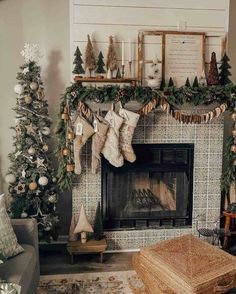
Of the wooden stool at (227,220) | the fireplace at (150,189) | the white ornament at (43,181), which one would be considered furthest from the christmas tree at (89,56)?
the wooden stool at (227,220)

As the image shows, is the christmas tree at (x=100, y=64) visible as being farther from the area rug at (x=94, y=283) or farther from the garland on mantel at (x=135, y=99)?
the area rug at (x=94, y=283)

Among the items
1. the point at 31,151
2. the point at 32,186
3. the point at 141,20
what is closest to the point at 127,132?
the point at 31,151

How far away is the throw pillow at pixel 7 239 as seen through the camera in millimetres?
2566

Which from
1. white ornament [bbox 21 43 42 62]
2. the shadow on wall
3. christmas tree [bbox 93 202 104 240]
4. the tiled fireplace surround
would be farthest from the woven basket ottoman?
white ornament [bbox 21 43 42 62]

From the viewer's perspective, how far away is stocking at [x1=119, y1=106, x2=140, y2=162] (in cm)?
346

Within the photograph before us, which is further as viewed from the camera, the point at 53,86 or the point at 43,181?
the point at 53,86

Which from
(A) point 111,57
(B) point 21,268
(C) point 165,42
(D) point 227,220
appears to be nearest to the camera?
(B) point 21,268

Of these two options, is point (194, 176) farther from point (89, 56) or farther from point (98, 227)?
point (89, 56)

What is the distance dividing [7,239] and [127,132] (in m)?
1.53

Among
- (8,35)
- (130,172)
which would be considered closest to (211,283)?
(130,172)

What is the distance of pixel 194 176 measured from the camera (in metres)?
3.85

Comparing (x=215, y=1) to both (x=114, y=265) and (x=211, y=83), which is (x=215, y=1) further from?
(x=114, y=265)

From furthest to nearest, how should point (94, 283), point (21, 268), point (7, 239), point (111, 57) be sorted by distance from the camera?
point (111, 57) → point (94, 283) → point (7, 239) → point (21, 268)

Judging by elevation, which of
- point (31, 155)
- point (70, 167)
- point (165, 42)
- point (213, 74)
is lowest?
point (70, 167)
